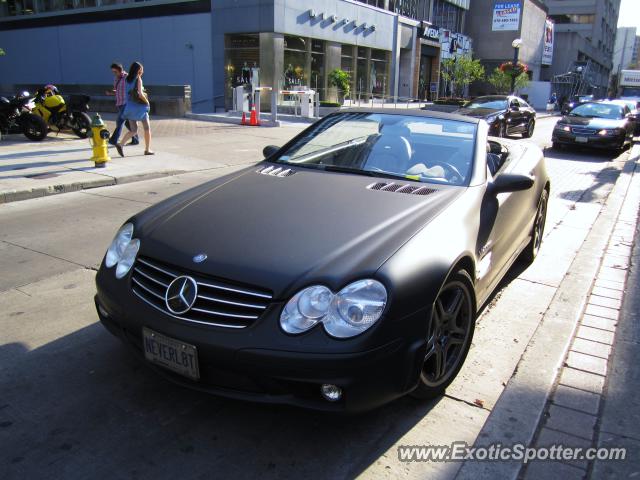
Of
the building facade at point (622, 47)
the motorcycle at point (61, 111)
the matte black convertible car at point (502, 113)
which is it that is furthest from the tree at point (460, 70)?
the building facade at point (622, 47)

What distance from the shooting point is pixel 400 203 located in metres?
3.18

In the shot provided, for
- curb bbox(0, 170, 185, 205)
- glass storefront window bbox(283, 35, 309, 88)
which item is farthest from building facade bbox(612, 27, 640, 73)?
curb bbox(0, 170, 185, 205)

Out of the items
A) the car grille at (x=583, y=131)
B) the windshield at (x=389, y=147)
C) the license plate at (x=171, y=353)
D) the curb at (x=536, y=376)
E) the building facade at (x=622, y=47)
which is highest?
the building facade at (x=622, y=47)

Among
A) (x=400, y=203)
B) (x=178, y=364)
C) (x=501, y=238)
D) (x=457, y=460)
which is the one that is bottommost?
(x=457, y=460)

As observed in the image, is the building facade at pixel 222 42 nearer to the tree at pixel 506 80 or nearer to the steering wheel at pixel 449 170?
the tree at pixel 506 80

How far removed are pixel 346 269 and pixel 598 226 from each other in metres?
5.76

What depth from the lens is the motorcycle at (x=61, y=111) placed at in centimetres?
1321

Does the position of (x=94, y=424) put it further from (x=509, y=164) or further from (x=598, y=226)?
(x=598, y=226)

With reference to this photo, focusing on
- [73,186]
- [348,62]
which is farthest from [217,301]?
[348,62]

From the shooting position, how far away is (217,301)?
252 centimetres

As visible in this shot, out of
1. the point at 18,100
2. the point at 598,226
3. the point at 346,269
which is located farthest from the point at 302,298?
the point at 18,100

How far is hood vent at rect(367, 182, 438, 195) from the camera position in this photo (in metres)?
3.39

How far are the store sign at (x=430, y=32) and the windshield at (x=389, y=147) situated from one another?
124ft

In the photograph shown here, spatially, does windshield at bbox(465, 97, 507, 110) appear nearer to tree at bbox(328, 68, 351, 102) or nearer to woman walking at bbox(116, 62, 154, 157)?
woman walking at bbox(116, 62, 154, 157)
